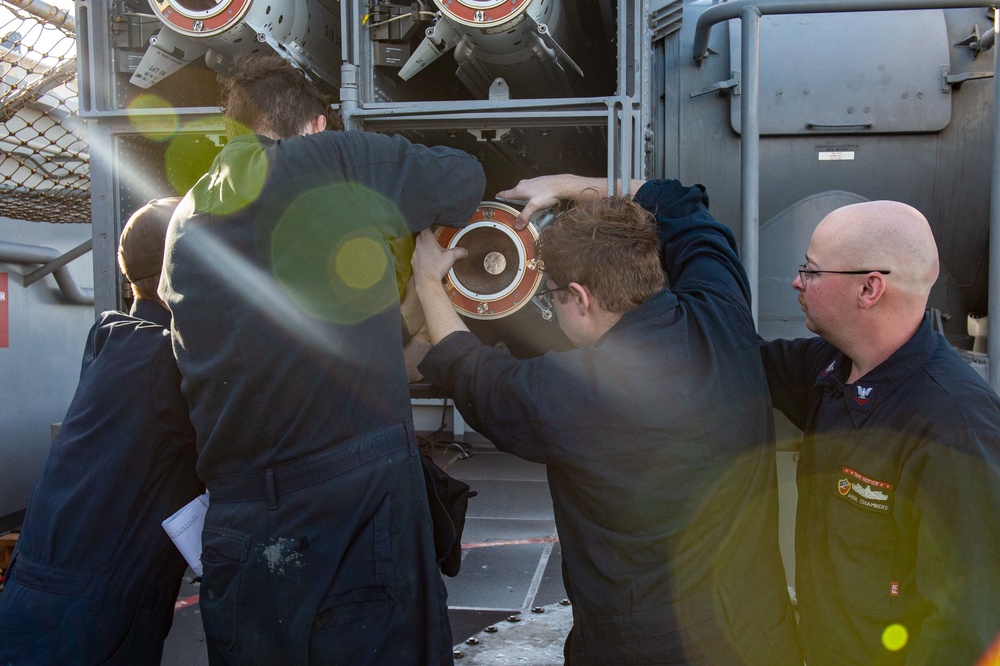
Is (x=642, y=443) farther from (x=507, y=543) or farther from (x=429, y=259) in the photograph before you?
(x=507, y=543)

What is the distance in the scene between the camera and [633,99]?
2160 mm

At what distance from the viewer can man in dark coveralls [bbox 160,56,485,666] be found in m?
1.61

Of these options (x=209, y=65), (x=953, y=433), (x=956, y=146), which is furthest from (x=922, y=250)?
(x=956, y=146)

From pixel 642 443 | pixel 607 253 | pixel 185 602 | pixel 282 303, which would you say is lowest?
pixel 185 602

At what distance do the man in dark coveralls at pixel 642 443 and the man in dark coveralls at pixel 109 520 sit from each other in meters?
0.69

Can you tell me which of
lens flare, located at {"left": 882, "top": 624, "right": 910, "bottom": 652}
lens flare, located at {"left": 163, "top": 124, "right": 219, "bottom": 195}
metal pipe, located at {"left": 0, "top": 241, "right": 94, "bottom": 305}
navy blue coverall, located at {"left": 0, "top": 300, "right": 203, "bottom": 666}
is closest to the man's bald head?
lens flare, located at {"left": 882, "top": 624, "right": 910, "bottom": 652}

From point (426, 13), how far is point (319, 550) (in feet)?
5.19

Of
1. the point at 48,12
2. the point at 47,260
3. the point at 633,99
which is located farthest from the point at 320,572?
the point at 47,260

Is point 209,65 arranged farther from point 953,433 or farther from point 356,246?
point 953,433

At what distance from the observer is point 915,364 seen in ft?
5.12

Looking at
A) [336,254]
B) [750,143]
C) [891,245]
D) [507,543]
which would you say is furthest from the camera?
[507,543]

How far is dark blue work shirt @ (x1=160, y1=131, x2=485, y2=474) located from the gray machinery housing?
0.64m

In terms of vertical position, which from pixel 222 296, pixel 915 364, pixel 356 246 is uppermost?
pixel 356 246

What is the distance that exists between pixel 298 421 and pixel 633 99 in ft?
4.24
